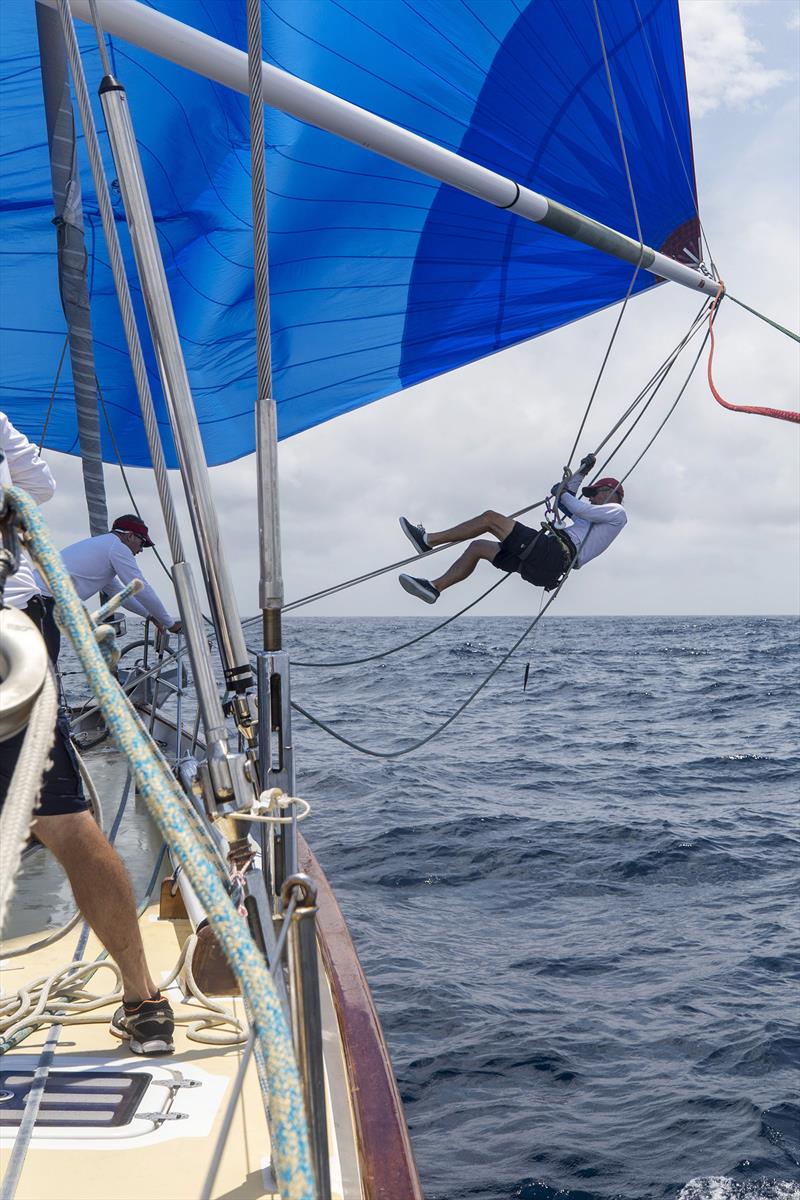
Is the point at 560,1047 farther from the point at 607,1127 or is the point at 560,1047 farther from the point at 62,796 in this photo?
the point at 62,796

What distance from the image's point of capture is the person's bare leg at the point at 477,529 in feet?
17.3

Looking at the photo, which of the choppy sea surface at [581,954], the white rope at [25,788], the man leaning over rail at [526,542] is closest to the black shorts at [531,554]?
the man leaning over rail at [526,542]

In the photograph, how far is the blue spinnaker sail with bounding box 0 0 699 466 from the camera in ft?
16.2

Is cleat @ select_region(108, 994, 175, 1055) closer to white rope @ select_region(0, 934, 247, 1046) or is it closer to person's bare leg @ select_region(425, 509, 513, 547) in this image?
white rope @ select_region(0, 934, 247, 1046)

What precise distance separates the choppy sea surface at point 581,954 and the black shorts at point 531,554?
7.79ft

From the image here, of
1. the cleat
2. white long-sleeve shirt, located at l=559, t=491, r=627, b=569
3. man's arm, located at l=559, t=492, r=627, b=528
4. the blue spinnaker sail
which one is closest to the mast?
the blue spinnaker sail

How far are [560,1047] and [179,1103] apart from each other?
321 centimetres

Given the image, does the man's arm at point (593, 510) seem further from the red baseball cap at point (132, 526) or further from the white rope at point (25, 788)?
the white rope at point (25, 788)

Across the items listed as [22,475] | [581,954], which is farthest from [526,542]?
[22,475]

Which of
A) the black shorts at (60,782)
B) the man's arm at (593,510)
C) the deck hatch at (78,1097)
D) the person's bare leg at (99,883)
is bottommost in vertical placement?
the deck hatch at (78,1097)

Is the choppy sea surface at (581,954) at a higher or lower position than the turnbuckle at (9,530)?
lower

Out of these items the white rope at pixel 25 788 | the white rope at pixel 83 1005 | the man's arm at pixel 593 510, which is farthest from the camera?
the man's arm at pixel 593 510

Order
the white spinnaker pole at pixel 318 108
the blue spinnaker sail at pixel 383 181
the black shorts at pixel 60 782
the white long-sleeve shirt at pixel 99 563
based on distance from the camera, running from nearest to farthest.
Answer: the black shorts at pixel 60 782 < the white spinnaker pole at pixel 318 108 < the white long-sleeve shirt at pixel 99 563 < the blue spinnaker sail at pixel 383 181

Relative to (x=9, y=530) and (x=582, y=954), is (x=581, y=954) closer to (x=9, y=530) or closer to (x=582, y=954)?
(x=582, y=954)
